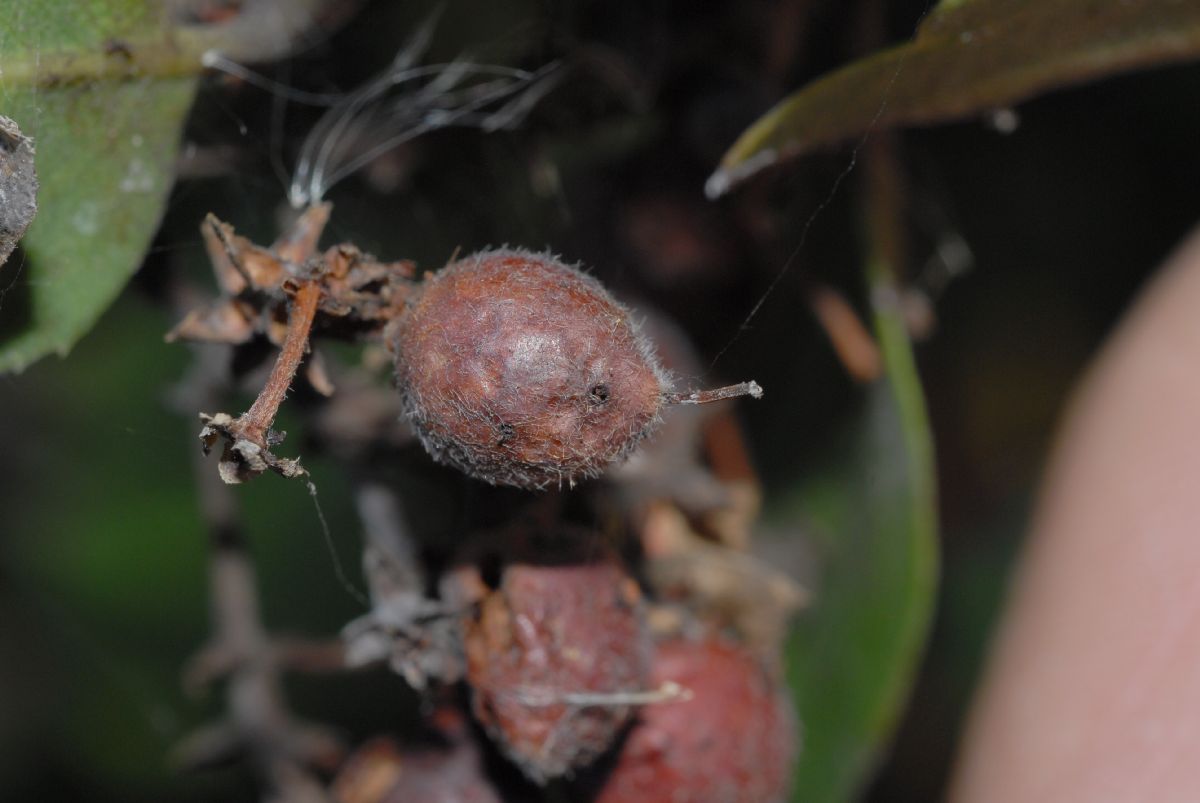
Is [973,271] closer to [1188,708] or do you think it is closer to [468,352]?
[1188,708]

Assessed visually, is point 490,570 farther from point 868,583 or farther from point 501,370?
point 868,583

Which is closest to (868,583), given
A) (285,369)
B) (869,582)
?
(869,582)

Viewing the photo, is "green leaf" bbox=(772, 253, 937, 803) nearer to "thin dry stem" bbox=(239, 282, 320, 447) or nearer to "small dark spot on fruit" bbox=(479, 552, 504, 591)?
"small dark spot on fruit" bbox=(479, 552, 504, 591)

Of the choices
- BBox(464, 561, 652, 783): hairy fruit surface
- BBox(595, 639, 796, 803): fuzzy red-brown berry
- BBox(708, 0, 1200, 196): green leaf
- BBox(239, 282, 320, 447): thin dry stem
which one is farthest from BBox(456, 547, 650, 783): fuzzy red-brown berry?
BBox(708, 0, 1200, 196): green leaf

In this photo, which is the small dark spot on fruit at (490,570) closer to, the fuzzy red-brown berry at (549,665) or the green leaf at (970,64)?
the fuzzy red-brown berry at (549,665)

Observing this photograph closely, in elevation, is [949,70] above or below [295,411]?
above

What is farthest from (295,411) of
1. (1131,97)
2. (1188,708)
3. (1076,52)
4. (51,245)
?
(1131,97)
